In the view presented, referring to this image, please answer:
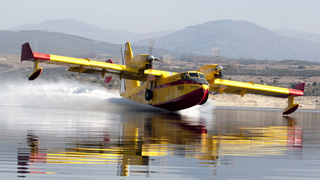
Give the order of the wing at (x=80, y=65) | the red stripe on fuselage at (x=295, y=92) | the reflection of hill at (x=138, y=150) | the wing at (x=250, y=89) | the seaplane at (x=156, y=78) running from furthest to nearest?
the red stripe on fuselage at (x=295, y=92) < the wing at (x=250, y=89) < the seaplane at (x=156, y=78) < the wing at (x=80, y=65) < the reflection of hill at (x=138, y=150)

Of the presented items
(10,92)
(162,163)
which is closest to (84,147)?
(162,163)

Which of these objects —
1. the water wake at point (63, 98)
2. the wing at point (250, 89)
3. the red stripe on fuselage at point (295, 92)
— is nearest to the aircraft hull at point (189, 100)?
the wing at point (250, 89)

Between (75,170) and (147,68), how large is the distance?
26439 millimetres

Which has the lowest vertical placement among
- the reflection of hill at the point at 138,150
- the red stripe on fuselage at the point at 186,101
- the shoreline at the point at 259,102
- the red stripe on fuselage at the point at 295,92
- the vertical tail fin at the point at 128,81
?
the shoreline at the point at 259,102

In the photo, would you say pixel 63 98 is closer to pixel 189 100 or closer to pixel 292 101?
pixel 189 100

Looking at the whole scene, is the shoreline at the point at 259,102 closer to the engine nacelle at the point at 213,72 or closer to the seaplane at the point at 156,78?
the seaplane at the point at 156,78

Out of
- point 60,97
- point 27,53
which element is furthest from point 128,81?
point 27,53

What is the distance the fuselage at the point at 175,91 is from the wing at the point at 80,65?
102cm

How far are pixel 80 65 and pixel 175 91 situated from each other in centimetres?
719

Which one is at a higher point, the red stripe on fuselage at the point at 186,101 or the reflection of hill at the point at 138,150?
the red stripe on fuselage at the point at 186,101

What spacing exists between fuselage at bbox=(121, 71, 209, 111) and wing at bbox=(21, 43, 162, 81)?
102cm

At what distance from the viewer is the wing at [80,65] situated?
32281 mm

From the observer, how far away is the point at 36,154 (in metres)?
11.8

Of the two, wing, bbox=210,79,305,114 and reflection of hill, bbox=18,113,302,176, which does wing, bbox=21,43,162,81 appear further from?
reflection of hill, bbox=18,113,302,176
